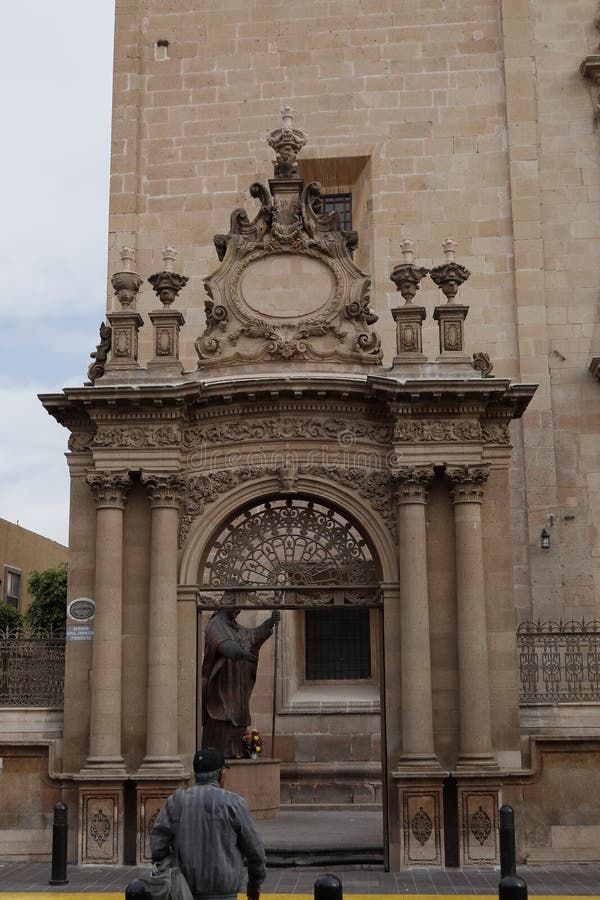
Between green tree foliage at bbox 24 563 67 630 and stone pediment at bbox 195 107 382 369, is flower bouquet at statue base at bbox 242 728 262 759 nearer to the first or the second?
stone pediment at bbox 195 107 382 369

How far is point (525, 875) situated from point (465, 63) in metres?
14.2

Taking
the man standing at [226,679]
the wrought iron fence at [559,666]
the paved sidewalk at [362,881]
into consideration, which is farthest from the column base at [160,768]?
the man standing at [226,679]

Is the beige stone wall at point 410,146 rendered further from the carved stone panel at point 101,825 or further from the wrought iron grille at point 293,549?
the carved stone panel at point 101,825

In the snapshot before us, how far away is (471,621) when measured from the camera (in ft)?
49.2

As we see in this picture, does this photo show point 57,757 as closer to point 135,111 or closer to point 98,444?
point 98,444

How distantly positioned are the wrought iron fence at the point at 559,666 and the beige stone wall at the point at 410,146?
15.4 ft

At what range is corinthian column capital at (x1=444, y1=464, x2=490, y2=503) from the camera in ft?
50.4

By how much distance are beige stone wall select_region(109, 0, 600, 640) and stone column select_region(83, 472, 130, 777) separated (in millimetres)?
5729

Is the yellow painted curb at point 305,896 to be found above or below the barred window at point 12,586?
below

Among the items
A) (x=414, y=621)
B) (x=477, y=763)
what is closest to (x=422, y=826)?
(x=477, y=763)

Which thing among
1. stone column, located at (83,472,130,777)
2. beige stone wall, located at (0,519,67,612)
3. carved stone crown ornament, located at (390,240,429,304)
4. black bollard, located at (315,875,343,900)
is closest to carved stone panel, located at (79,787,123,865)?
stone column, located at (83,472,130,777)

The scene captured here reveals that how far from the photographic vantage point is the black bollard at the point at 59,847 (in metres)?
13.4

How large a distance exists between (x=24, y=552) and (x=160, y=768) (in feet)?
95.9

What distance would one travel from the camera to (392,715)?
49.5ft
